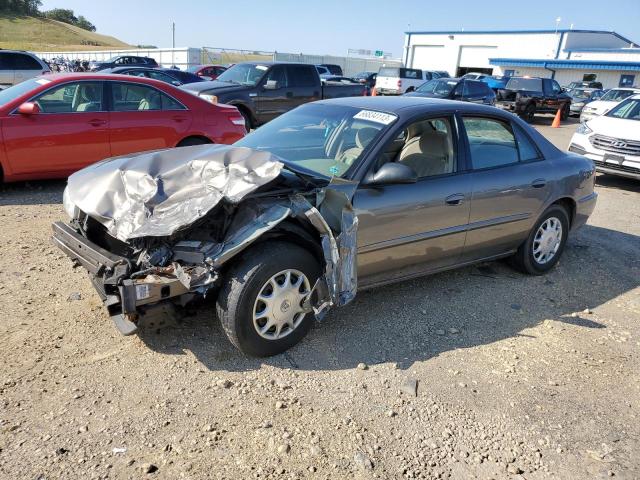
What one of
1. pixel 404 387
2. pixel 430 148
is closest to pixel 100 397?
pixel 404 387

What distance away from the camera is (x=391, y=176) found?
12.0ft

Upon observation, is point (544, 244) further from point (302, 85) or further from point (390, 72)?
point (390, 72)

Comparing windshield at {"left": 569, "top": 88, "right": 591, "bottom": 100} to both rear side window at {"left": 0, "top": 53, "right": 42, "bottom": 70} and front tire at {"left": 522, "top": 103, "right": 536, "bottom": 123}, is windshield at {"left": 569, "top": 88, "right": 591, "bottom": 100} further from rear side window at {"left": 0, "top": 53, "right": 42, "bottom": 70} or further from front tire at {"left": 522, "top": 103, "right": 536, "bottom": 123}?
rear side window at {"left": 0, "top": 53, "right": 42, "bottom": 70}

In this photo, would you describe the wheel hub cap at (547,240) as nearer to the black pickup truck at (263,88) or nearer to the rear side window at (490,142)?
the rear side window at (490,142)

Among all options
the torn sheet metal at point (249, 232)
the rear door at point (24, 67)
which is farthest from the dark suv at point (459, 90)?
the torn sheet metal at point (249, 232)

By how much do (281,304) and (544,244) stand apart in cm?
305

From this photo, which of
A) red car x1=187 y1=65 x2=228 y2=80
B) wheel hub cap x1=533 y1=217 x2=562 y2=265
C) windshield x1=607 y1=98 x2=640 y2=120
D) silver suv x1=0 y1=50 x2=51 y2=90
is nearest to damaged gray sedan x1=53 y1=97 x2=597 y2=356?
wheel hub cap x1=533 y1=217 x2=562 y2=265

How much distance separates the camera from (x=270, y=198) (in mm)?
3371

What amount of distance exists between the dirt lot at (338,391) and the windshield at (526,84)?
63.8 feet

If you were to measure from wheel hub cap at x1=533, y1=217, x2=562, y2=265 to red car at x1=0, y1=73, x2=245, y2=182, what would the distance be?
186 inches

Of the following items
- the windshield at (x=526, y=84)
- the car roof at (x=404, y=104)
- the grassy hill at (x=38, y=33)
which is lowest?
the car roof at (x=404, y=104)

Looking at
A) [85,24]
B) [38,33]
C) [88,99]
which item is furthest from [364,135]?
[85,24]

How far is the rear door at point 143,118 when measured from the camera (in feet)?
23.3

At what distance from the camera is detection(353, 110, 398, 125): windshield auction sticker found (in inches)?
158
